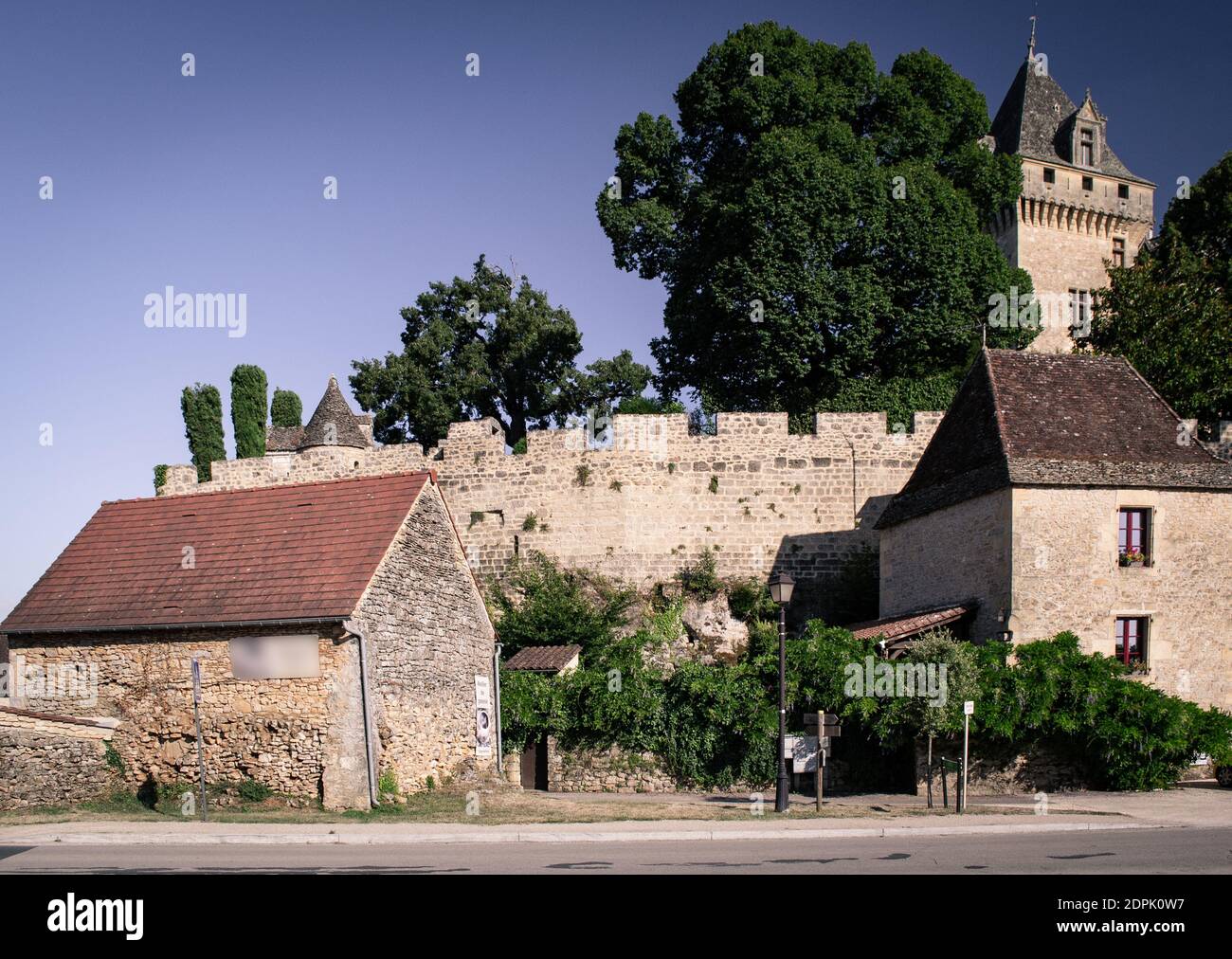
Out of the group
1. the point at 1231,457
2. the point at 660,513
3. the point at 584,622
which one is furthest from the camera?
the point at 660,513

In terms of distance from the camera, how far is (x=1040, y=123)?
47.6m

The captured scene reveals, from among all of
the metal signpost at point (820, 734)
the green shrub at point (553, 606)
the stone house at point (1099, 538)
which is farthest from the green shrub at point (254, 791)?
the stone house at point (1099, 538)

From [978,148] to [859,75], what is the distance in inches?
177

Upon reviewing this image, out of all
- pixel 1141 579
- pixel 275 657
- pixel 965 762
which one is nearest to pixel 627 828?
pixel 965 762

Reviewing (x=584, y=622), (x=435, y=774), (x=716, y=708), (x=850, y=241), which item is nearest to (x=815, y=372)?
(x=850, y=241)

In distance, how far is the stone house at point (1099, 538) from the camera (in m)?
22.5

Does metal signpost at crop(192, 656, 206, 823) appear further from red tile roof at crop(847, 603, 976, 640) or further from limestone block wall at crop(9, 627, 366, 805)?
red tile roof at crop(847, 603, 976, 640)

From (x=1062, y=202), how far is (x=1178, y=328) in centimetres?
1597

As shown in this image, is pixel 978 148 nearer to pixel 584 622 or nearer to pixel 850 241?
pixel 850 241

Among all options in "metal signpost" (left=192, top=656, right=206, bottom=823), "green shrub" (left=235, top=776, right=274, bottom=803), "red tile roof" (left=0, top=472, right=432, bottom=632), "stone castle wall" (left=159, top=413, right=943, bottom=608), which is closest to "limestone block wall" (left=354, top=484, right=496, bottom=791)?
"red tile roof" (left=0, top=472, right=432, bottom=632)

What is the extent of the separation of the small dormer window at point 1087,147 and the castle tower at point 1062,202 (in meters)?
0.04

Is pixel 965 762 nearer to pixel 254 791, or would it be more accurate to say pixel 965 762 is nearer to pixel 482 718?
pixel 482 718

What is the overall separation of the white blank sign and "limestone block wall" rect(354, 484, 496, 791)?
2.99ft

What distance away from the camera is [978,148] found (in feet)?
124
